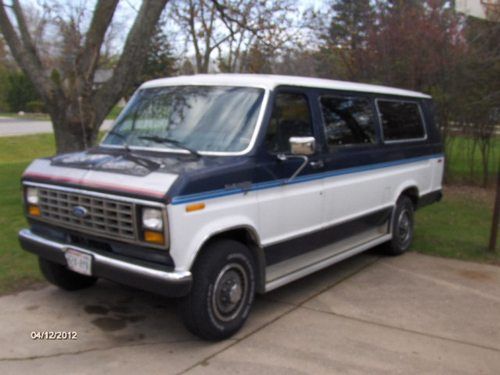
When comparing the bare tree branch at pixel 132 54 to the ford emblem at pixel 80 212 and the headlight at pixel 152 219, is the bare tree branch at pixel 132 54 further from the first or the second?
the headlight at pixel 152 219

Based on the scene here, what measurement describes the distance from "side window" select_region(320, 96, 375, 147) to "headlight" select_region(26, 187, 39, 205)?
108 inches

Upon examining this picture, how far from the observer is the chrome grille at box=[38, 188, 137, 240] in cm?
391

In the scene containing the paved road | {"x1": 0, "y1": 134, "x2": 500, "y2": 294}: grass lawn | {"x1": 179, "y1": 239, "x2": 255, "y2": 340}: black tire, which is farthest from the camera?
the paved road

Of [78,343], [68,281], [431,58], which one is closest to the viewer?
[78,343]

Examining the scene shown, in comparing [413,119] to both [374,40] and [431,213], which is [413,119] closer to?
[431,213]

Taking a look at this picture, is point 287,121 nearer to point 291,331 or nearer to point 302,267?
point 302,267

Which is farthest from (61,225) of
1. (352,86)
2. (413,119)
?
(413,119)

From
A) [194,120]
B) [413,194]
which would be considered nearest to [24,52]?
[194,120]

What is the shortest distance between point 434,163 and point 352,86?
224 cm

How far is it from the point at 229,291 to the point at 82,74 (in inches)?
207

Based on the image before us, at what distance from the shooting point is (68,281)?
508 centimetres

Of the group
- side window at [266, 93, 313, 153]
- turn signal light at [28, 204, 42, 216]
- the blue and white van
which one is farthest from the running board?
turn signal light at [28, 204, 42, 216]

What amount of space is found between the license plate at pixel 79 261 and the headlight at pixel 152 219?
631 mm

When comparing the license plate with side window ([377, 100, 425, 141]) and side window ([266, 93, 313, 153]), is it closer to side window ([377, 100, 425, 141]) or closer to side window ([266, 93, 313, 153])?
side window ([266, 93, 313, 153])
